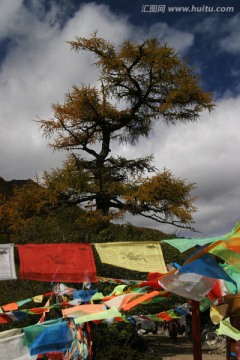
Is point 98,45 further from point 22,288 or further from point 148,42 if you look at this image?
point 22,288

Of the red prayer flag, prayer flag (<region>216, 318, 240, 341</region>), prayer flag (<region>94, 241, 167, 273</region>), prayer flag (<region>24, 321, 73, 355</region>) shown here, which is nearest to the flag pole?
prayer flag (<region>216, 318, 240, 341</region>)

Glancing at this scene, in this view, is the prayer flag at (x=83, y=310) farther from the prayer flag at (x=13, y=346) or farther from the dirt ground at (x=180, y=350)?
the dirt ground at (x=180, y=350)

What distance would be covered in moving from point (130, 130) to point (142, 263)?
14435 mm

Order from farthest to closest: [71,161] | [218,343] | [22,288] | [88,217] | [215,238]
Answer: [71,161] < [88,217] < [218,343] < [22,288] < [215,238]

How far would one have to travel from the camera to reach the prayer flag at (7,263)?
28.5 ft

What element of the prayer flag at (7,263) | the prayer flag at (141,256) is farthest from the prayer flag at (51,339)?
the prayer flag at (7,263)

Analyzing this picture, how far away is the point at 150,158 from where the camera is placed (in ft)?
67.8

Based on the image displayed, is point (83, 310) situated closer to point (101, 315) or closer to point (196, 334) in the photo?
point (101, 315)

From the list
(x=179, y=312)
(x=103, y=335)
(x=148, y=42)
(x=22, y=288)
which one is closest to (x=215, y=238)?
(x=179, y=312)

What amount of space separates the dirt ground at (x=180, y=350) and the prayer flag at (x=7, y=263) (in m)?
6.12

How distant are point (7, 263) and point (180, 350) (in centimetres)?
858

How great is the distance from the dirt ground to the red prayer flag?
19.7ft

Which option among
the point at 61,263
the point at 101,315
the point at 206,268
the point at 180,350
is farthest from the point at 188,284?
the point at 180,350

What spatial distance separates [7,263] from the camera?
343 inches
